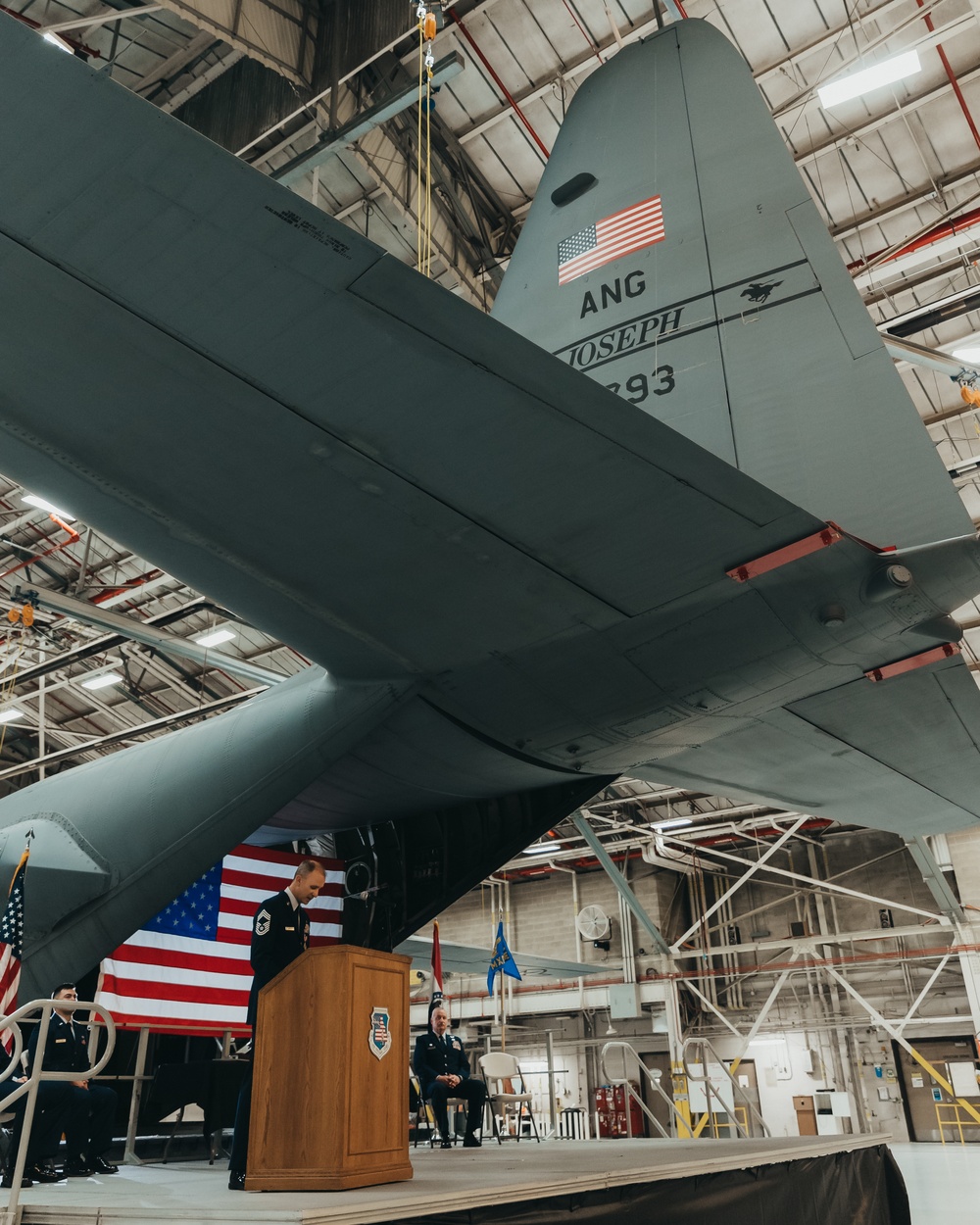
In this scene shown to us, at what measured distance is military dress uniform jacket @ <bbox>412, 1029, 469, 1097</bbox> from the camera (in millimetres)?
8812

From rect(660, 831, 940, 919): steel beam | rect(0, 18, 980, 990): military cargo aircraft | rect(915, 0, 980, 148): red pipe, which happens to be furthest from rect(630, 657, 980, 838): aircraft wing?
rect(660, 831, 940, 919): steel beam

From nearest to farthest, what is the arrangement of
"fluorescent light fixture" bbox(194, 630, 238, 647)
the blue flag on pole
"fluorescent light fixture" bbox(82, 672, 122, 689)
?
the blue flag on pole < "fluorescent light fixture" bbox(194, 630, 238, 647) < "fluorescent light fixture" bbox(82, 672, 122, 689)

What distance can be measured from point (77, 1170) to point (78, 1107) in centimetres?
45

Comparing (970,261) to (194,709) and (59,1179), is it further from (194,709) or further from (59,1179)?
(194,709)

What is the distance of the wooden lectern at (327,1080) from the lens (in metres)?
4.05

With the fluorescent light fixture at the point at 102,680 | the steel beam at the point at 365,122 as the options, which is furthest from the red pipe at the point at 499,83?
the fluorescent light fixture at the point at 102,680

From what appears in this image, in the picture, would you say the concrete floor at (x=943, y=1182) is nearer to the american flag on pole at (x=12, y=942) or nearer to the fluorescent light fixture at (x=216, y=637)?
the american flag on pole at (x=12, y=942)

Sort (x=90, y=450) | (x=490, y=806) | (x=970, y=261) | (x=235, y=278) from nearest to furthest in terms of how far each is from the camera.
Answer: (x=235, y=278) < (x=90, y=450) < (x=490, y=806) < (x=970, y=261)

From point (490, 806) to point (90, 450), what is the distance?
14.7 feet

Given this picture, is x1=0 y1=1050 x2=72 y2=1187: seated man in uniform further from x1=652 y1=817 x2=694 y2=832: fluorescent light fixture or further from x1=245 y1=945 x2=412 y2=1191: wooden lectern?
x1=652 y1=817 x2=694 y2=832: fluorescent light fixture

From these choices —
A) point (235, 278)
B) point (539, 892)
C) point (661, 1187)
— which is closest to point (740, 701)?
point (661, 1187)

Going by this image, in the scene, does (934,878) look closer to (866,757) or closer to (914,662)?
(866,757)

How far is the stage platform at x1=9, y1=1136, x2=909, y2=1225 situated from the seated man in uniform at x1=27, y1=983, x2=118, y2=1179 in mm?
288

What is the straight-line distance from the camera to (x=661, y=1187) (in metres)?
5.32
